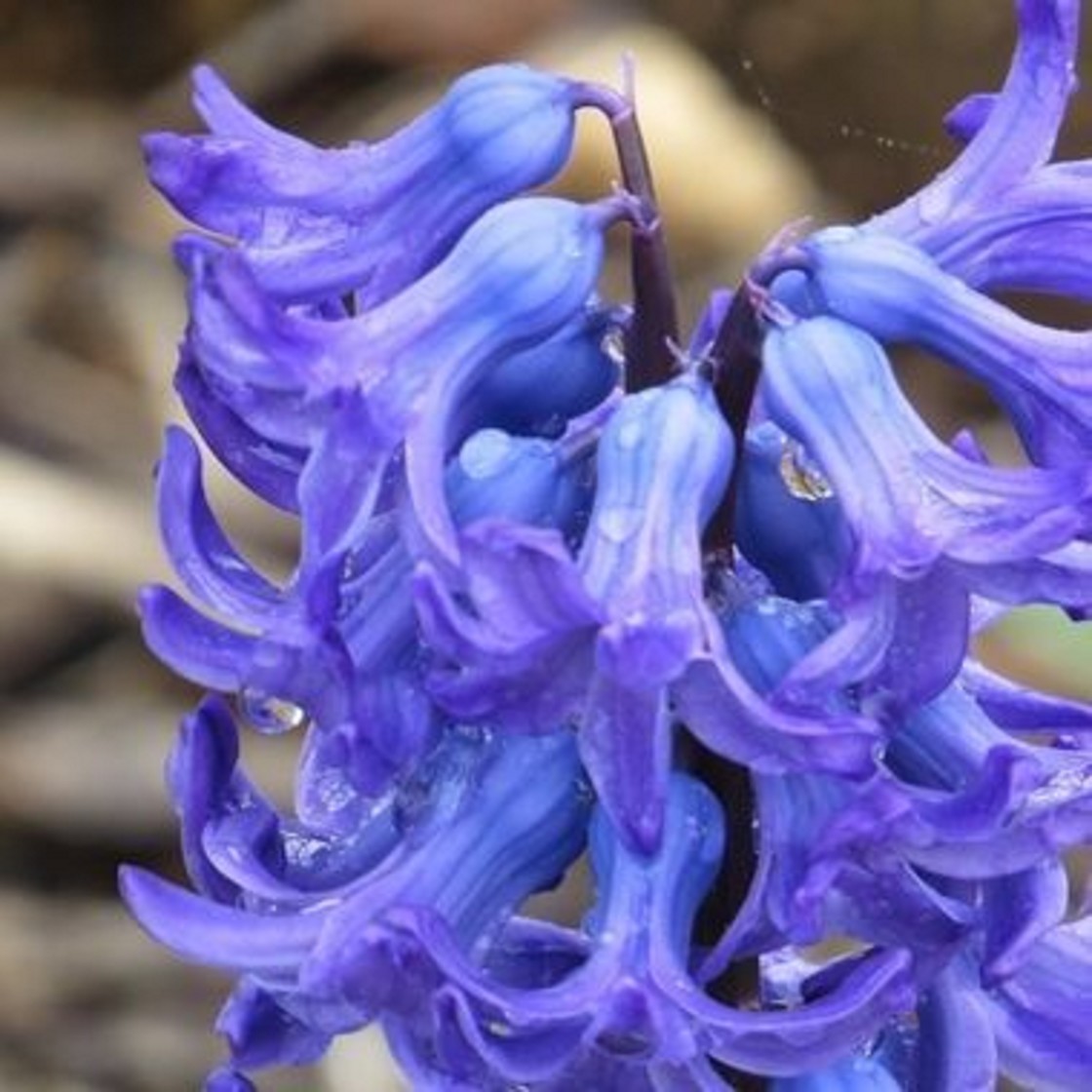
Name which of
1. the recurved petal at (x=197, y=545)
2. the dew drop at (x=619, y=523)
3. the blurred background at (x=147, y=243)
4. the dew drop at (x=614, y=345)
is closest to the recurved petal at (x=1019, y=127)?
the dew drop at (x=614, y=345)

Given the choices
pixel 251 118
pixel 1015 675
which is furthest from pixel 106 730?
pixel 251 118

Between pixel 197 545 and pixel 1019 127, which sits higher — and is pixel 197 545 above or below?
below

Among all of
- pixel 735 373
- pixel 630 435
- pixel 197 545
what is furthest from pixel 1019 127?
pixel 197 545

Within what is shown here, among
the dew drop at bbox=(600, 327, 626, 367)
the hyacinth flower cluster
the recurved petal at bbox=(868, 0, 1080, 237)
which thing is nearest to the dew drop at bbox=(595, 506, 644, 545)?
the hyacinth flower cluster

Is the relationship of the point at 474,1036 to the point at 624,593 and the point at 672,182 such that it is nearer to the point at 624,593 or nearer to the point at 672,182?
the point at 624,593

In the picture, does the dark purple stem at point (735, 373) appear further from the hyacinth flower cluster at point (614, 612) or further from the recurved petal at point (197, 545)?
the recurved petal at point (197, 545)

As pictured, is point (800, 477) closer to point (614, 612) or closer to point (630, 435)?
point (630, 435)
